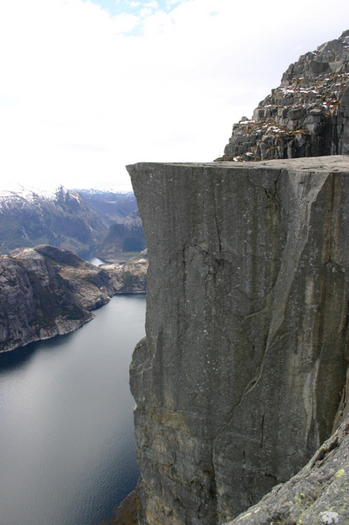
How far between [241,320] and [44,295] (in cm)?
8863

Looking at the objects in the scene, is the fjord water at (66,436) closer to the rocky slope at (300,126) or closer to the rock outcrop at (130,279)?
the rocky slope at (300,126)

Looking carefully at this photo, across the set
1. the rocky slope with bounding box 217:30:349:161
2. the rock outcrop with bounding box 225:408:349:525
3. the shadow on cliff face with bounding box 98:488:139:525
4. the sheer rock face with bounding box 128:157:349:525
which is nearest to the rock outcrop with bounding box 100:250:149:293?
the shadow on cliff face with bounding box 98:488:139:525

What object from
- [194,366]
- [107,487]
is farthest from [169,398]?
[107,487]

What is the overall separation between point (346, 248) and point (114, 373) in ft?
157

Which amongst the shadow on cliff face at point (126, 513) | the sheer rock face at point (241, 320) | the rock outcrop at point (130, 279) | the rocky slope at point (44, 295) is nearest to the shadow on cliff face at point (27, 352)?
the rocky slope at point (44, 295)

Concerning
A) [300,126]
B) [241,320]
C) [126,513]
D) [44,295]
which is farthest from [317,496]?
[44,295]

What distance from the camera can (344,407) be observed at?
9.62 m

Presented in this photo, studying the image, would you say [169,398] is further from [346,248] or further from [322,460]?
[346,248]

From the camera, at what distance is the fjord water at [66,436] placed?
96.5 feet

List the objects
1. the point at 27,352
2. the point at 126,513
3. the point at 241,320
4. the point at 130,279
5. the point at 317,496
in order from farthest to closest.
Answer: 1. the point at 130,279
2. the point at 27,352
3. the point at 126,513
4. the point at 241,320
5. the point at 317,496

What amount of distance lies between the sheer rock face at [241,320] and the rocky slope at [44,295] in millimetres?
69539

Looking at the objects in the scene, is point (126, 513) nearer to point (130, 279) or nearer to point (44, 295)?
point (44, 295)

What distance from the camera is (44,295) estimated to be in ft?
301

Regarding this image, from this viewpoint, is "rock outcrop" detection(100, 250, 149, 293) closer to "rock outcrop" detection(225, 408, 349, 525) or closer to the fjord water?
the fjord water
